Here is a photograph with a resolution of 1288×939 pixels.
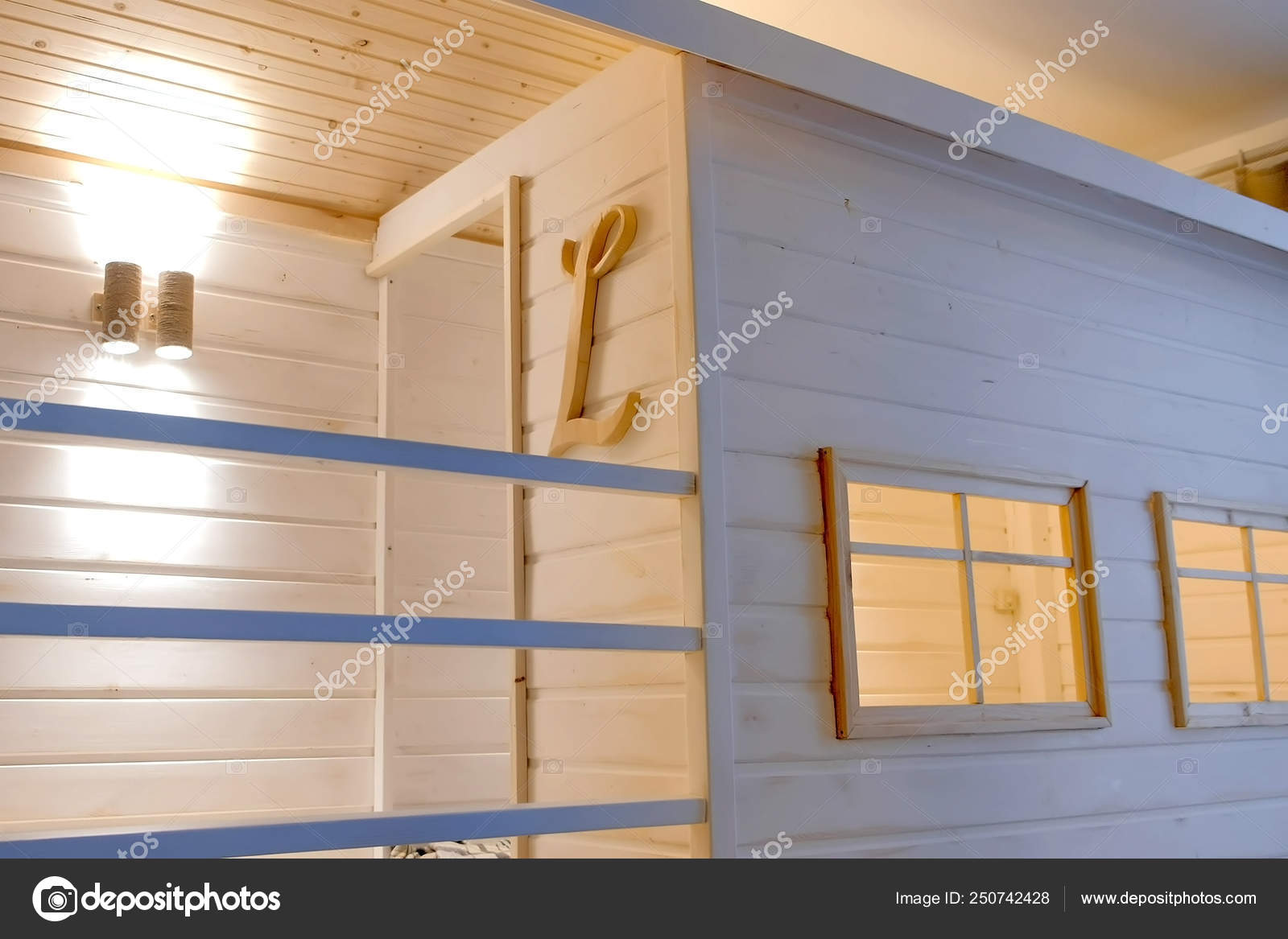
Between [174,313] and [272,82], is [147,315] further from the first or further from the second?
[272,82]

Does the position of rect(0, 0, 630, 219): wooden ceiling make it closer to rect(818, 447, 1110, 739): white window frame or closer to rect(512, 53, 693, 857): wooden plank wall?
rect(512, 53, 693, 857): wooden plank wall

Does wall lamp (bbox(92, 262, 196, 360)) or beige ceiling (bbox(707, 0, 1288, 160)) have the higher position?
beige ceiling (bbox(707, 0, 1288, 160))

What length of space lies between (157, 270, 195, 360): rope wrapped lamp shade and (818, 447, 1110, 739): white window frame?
2.13 metres

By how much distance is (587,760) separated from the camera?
3.00m

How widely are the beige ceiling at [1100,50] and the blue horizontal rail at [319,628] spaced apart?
7.01 feet

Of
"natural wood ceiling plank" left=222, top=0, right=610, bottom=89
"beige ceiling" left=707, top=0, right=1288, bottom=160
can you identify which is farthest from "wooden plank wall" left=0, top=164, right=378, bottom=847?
"beige ceiling" left=707, top=0, right=1288, bottom=160

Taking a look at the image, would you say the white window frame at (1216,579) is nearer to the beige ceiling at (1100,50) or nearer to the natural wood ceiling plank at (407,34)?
the beige ceiling at (1100,50)

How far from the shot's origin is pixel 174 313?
3.96m

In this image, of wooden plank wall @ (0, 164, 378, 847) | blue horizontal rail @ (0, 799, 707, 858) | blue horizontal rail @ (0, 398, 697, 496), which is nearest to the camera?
blue horizontal rail @ (0, 799, 707, 858)

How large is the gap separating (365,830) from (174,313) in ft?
7.62

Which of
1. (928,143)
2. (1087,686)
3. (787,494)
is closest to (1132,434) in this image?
(1087,686)

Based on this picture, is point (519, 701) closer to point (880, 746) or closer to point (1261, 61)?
point (880, 746)
